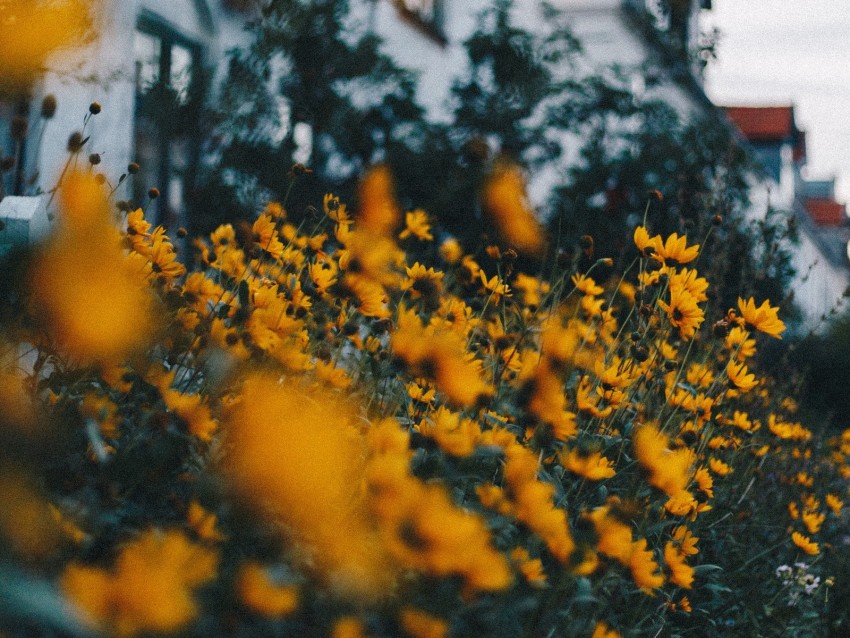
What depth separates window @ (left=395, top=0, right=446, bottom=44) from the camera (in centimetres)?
967

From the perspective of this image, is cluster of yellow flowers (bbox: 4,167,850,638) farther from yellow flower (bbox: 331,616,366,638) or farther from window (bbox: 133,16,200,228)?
window (bbox: 133,16,200,228)

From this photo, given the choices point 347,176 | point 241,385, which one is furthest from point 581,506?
point 347,176

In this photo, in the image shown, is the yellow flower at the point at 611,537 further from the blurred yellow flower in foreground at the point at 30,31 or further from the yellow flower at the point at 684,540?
the blurred yellow flower in foreground at the point at 30,31

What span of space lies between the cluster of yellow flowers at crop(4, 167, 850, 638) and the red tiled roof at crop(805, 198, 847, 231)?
116ft

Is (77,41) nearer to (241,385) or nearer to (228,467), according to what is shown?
(241,385)

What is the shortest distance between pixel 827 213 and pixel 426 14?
28747 mm

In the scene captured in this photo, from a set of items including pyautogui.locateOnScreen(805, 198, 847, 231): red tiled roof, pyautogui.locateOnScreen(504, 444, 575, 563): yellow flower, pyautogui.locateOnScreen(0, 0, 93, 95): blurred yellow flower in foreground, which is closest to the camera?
pyautogui.locateOnScreen(504, 444, 575, 563): yellow flower

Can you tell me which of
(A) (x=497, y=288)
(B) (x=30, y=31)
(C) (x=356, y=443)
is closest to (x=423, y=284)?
(A) (x=497, y=288)

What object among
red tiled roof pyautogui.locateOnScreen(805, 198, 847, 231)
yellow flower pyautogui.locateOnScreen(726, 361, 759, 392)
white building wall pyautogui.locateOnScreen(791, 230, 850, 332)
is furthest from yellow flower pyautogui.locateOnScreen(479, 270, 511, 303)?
red tiled roof pyautogui.locateOnScreen(805, 198, 847, 231)

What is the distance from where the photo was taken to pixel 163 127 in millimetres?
6168

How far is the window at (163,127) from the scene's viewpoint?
19.8 ft

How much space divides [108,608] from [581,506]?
1.27 metres

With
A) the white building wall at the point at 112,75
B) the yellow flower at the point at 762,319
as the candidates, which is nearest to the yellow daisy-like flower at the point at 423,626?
the yellow flower at the point at 762,319

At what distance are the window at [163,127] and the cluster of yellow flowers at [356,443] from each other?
3.54 m
